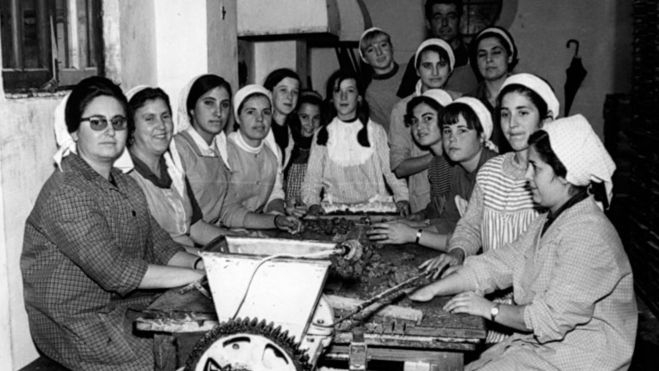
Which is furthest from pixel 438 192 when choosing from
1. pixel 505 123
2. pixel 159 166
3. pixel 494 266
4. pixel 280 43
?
pixel 280 43

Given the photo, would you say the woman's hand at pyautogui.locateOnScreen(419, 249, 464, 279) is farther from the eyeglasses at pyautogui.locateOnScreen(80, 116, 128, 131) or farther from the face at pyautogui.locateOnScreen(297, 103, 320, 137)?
the face at pyautogui.locateOnScreen(297, 103, 320, 137)

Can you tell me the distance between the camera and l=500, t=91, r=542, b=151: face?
3891 millimetres

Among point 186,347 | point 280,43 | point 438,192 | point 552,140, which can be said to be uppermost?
point 280,43

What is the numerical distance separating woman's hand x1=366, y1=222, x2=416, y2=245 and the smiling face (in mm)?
2705

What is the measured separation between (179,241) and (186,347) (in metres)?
1.59

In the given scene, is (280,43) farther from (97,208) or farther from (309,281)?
(309,281)

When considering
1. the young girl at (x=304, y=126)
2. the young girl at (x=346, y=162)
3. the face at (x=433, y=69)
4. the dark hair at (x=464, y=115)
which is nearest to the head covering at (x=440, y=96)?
the face at (x=433, y=69)

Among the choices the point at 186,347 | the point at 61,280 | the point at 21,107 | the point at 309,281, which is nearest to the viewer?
the point at 309,281

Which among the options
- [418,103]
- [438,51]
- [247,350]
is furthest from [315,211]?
[247,350]

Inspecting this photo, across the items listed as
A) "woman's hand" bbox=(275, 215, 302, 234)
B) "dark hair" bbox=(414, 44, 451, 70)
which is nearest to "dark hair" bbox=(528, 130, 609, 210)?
"woman's hand" bbox=(275, 215, 302, 234)

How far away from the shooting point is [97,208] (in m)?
3.21

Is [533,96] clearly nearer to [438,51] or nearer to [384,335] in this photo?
[384,335]

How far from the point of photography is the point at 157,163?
421cm

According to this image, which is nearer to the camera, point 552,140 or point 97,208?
point 552,140
